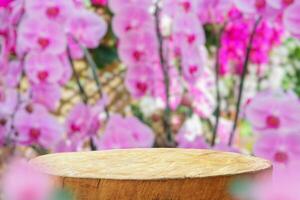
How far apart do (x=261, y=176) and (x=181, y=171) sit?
78mm

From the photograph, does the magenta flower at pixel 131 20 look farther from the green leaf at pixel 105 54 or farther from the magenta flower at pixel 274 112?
the green leaf at pixel 105 54

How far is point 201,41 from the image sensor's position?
5.07 feet

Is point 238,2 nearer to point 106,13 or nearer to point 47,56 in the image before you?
point 47,56

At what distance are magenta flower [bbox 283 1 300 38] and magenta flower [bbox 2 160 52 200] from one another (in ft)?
2.44

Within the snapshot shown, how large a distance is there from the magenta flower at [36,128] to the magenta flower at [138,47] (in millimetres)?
203

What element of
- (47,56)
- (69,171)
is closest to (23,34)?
(47,56)

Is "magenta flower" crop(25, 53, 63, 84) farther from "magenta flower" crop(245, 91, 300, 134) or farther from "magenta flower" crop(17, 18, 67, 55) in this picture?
"magenta flower" crop(245, 91, 300, 134)

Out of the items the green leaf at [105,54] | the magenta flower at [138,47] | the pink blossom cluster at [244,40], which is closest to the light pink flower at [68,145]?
the magenta flower at [138,47]

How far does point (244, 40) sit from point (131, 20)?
0.88 meters

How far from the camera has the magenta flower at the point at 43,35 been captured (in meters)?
1.48

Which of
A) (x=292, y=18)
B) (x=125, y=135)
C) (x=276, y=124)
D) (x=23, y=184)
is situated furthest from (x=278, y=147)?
(x=23, y=184)

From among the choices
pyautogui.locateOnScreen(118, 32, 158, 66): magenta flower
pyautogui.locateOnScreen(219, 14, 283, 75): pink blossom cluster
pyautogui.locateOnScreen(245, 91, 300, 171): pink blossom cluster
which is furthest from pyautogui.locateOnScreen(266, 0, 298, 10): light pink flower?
pyautogui.locateOnScreen(219, 14, 283, 75): pink blossom cluster

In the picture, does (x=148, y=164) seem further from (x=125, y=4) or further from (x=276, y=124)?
(x=125, y=4)

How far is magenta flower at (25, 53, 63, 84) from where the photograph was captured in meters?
1.51
